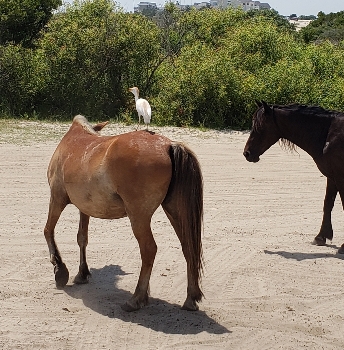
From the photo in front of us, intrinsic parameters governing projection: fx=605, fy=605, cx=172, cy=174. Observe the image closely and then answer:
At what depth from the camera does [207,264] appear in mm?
6457

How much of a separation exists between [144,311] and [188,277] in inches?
18.8

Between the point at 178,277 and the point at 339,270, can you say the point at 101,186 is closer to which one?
the point at 178,277

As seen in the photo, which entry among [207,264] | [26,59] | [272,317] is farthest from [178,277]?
[26,59]

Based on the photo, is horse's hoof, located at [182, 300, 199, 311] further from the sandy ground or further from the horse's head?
the horse's head

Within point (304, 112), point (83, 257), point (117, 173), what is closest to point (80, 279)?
point (83, 257)

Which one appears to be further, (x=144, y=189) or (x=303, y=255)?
(x=303, y=255)

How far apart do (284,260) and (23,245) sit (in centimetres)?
291

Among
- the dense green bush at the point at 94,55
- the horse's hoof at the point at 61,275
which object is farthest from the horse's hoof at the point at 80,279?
the dense green bush at the point at 94,55

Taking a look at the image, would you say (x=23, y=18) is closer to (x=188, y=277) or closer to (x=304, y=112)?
(x=304, y=112)

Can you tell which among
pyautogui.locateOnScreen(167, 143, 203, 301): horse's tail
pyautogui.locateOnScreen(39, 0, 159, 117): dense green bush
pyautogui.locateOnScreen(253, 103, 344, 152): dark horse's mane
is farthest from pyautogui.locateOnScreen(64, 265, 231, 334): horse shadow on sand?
pyautogui.locateOnScreen(39, 0, 159, 117): dense green bush

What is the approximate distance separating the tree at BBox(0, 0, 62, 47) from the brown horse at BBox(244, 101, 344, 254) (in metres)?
14.4

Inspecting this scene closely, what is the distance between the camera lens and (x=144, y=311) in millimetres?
5113

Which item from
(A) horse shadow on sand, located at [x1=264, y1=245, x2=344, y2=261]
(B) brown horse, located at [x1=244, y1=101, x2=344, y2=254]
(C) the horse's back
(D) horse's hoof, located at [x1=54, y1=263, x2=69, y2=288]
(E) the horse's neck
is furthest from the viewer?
(E) the horse's neck

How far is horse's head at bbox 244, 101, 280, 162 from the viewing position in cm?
735
